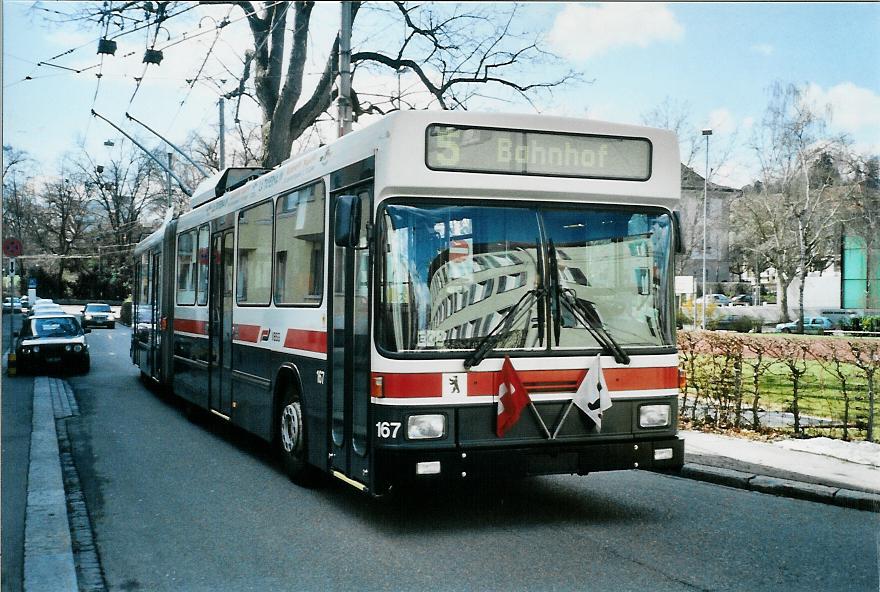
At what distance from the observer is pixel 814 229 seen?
31.3 meters

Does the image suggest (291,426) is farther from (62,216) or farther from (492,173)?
(62,216)

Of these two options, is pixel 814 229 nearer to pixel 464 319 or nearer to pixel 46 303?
pixel 46 303

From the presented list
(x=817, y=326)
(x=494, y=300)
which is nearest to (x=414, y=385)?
(x=494, y=300)

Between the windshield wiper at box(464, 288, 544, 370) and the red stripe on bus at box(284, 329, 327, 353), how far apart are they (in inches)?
68.1

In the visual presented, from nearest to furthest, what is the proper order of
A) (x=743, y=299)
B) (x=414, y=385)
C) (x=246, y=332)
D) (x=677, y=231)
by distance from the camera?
(x=414, y=385)
(x=677, y=231)
(x=246, y=332)
(x=743, y=299)

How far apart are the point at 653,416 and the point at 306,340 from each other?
3137 mm

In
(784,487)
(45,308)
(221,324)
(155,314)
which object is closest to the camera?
(784,487)

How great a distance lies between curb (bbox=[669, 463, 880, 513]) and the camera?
314 inches

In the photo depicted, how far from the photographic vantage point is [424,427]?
655cm

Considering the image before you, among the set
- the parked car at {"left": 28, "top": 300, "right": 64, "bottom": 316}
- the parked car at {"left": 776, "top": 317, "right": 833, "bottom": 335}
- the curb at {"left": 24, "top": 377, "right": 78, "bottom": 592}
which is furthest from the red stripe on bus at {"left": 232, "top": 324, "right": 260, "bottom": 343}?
the parked car at {"left": 28, "top": 300, "right": 64, "bottom": 316}

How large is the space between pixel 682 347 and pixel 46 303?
658 inches

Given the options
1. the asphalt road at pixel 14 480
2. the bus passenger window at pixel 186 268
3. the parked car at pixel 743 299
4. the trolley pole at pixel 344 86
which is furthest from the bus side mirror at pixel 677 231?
the parked car at pixel 743 299

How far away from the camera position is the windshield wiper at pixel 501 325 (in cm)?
661

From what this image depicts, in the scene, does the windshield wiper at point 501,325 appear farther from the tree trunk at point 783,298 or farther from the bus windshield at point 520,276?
the tree trunk at point 783,298
